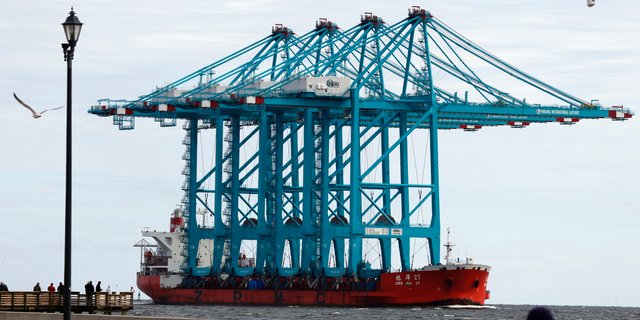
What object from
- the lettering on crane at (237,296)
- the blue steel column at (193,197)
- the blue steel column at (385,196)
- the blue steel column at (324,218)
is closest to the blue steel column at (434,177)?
the blue steel column at (385,196)

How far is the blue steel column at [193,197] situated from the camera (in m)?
74.7

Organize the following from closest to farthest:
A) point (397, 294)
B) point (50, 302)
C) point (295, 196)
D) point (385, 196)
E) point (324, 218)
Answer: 1. point (50, 302)
2. point (397, 294)
3. point (324, 218)
4. point (385, 196)
5. point (295, 196)

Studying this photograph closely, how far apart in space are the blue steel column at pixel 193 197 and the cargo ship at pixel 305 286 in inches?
64.5

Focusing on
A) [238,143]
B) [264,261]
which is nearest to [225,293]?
[264,261]

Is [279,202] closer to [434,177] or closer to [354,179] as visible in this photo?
[354,179]

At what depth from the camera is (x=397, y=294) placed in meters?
63.0

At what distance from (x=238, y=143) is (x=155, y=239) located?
12208 mm

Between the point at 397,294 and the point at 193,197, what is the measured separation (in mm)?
19603

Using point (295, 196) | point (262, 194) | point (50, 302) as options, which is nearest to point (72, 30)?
point (50, 302)

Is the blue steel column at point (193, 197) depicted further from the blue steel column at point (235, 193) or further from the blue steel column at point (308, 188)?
the blue steel column at point (308, 188)

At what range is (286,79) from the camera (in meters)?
65.6

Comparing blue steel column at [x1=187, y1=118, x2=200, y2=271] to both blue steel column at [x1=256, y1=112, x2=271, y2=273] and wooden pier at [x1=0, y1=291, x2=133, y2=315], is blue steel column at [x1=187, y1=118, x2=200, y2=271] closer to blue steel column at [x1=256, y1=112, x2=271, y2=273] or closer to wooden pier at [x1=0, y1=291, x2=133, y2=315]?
blue steel column at [x1=256, y1=112, x2=271, y2=273]

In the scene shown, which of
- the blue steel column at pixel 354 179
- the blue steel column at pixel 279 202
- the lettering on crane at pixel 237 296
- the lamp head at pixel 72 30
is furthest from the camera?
the blue steel column at pixel 279 202

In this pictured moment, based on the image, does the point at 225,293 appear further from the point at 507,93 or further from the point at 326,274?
the point at 507,93
